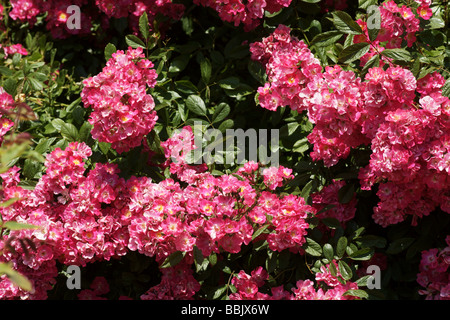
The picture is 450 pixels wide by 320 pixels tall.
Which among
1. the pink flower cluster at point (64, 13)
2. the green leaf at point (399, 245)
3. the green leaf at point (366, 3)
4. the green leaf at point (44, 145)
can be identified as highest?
the green leaf at point (366, 3)

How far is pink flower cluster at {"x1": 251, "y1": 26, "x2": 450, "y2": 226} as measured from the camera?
1777mm

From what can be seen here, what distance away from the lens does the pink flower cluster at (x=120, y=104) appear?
1905 millimetres

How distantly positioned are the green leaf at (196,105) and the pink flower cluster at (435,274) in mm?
935

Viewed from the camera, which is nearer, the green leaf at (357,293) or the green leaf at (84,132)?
the green leaf at (357,293)

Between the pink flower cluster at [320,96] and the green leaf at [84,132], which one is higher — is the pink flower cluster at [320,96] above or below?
above

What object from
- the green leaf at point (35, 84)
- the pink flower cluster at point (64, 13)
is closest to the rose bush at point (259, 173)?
the green leaf at point (35, 84)

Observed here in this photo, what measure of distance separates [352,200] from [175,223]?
2.18ft

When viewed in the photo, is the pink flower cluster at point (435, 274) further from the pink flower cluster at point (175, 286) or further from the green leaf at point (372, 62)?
the pink flower cluster at point (175, 286)

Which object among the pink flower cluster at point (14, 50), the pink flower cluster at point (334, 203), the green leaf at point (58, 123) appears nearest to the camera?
the pink flower cluster at point (334, 203)

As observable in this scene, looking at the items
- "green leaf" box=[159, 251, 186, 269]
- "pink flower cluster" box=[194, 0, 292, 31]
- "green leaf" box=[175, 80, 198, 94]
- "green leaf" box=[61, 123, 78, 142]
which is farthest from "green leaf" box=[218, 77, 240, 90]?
"green leaf" box=[159, 251, 186, 269]

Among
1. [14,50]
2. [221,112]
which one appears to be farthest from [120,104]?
[14,50]

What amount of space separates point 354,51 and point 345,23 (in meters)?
0.11

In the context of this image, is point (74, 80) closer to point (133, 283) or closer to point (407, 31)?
point (133, 283)

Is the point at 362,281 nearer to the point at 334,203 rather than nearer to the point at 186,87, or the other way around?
the point at 334,203
